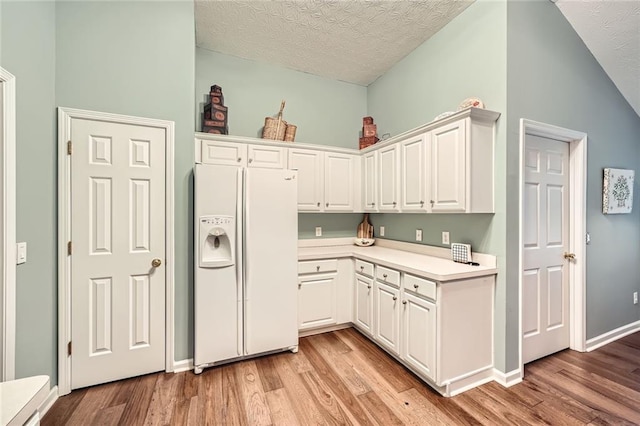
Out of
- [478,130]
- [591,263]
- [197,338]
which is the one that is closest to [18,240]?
[197,338]

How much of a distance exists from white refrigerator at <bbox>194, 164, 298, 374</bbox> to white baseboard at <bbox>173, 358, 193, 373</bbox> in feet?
0.44

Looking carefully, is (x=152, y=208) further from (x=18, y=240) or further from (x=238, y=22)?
(x=238, y=22)

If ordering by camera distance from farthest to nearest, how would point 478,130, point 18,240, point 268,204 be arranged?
point 268,204 → point 478,130 → point 18,240

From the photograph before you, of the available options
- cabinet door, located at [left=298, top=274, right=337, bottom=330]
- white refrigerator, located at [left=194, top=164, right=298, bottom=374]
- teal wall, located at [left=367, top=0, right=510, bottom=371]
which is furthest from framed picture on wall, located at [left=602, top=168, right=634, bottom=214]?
white refrigerator, located at [left=194, top=164, right=298, bottom=374]

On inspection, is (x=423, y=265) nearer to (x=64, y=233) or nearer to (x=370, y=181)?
(x=370, y=181)

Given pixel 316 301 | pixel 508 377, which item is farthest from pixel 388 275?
pixel 508 377

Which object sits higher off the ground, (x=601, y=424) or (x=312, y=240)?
(x=312, y=240)

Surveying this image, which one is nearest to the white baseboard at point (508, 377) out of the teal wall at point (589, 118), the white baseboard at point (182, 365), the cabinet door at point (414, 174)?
the teal wall at point (589, 118)

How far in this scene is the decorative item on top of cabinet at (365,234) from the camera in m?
3.49

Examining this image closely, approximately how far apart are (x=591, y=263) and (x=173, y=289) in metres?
3.91

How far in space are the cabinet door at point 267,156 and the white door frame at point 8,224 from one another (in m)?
1.72

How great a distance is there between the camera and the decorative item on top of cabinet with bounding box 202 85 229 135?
9.27ft

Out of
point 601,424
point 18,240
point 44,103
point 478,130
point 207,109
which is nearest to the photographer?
point 18,240

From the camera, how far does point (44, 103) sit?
1802 mm
